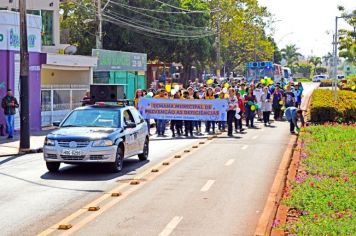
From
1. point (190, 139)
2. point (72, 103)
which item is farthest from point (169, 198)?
point (72, 103)

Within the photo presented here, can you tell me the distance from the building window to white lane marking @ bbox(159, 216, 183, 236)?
27.9 metres

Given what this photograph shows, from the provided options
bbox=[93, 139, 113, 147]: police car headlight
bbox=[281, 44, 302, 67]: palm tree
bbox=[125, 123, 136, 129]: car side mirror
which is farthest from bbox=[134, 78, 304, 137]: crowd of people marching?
bbox=[281, 44, 302, 67]: palm tree

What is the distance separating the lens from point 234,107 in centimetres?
2553

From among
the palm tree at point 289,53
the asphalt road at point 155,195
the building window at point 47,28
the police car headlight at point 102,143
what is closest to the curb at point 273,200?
the asphalt road at point 155,195

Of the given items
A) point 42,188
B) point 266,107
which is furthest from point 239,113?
point 42,188

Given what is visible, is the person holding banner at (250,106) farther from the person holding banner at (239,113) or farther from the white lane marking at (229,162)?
the white lane marking at (229,162)

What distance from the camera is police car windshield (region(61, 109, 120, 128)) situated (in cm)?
1581

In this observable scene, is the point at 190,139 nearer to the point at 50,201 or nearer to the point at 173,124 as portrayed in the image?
the point at 173,124

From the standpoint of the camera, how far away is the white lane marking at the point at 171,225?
936cm

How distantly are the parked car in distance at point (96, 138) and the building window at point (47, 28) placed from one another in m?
20.8

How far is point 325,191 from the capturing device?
37.8 ft

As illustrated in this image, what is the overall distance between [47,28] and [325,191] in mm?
27755

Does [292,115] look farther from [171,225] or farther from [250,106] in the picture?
[171,225]

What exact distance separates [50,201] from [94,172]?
388 centimetres
